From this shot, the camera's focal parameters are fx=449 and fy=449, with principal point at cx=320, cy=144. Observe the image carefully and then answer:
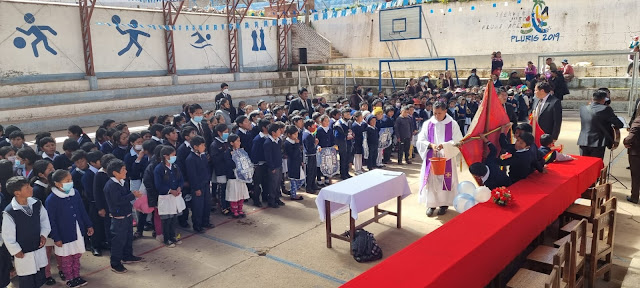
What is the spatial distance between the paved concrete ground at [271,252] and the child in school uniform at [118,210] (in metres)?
0.23

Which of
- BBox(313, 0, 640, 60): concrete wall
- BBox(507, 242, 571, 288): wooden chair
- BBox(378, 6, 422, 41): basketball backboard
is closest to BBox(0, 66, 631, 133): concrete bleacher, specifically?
BBox(378, 6, 422, 41): basketball backboard

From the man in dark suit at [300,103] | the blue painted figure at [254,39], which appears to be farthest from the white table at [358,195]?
the blue painted figure at [254,39]

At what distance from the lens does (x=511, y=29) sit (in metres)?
20.1

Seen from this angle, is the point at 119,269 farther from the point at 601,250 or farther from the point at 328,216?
the point at 601,250

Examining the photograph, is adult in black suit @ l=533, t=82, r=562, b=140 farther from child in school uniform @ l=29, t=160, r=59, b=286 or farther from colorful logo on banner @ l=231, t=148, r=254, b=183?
child in school uniform @ l=29, t=160, r=59, b=286

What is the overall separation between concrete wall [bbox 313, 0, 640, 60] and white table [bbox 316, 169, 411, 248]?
16.6 metres

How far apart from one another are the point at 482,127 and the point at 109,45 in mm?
15207

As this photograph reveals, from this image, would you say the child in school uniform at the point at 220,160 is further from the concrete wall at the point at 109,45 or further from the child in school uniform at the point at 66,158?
the concrete wall at the point at 109,45

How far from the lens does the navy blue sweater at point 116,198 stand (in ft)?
16.9

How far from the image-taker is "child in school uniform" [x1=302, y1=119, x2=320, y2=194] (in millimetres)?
7980

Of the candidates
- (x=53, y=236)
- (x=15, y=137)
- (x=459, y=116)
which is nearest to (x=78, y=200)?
(x=53, y=236)

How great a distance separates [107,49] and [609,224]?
16.9 m

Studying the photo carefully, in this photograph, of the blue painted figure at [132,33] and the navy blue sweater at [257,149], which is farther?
the blue painted figure at [132,33]

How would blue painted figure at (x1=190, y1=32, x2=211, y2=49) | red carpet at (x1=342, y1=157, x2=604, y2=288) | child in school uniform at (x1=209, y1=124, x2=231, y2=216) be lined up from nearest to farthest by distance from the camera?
red carpet at (x1=342, y1=157, x2=604, y2=288) < child in school uniform at (x1=209, y1=124, x2=231, y2=216) < blue painted figure at (x1=190, y1=32, x2=211, y2=49)
